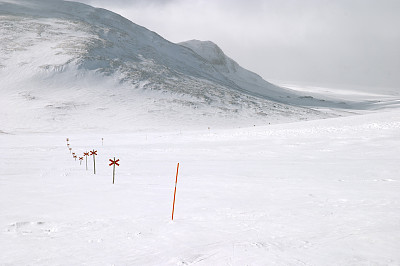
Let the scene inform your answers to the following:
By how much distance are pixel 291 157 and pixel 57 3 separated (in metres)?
146

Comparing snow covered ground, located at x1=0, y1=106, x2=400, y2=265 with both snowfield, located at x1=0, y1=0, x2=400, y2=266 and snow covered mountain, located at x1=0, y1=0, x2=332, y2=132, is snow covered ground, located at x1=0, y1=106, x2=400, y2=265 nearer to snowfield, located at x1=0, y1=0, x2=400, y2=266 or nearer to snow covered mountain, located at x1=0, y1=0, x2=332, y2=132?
snowfield, located at x1=0, y1=0, x2=400, y2=266

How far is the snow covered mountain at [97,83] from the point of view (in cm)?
6216

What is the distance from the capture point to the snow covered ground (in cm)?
503

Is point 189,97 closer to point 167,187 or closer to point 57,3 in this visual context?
point 167,187

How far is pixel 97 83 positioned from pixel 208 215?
7626 centimetres

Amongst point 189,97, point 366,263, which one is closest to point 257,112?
point 189,97

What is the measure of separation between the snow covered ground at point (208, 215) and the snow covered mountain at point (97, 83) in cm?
4695

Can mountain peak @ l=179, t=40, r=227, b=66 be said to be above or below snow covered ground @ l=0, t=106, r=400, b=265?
above

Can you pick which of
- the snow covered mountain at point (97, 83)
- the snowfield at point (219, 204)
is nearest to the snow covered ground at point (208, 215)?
the snowfield at point (219, 204)

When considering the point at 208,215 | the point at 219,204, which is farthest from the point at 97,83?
the point at 208,215

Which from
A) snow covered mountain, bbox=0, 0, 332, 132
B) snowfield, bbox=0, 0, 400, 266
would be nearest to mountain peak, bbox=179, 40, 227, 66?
snow covered mountain, bbox=0, 0, 332, 132

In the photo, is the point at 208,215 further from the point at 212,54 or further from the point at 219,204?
the point at 212,54

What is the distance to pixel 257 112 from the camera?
75.7 meters

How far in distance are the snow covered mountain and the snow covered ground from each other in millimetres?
46954
